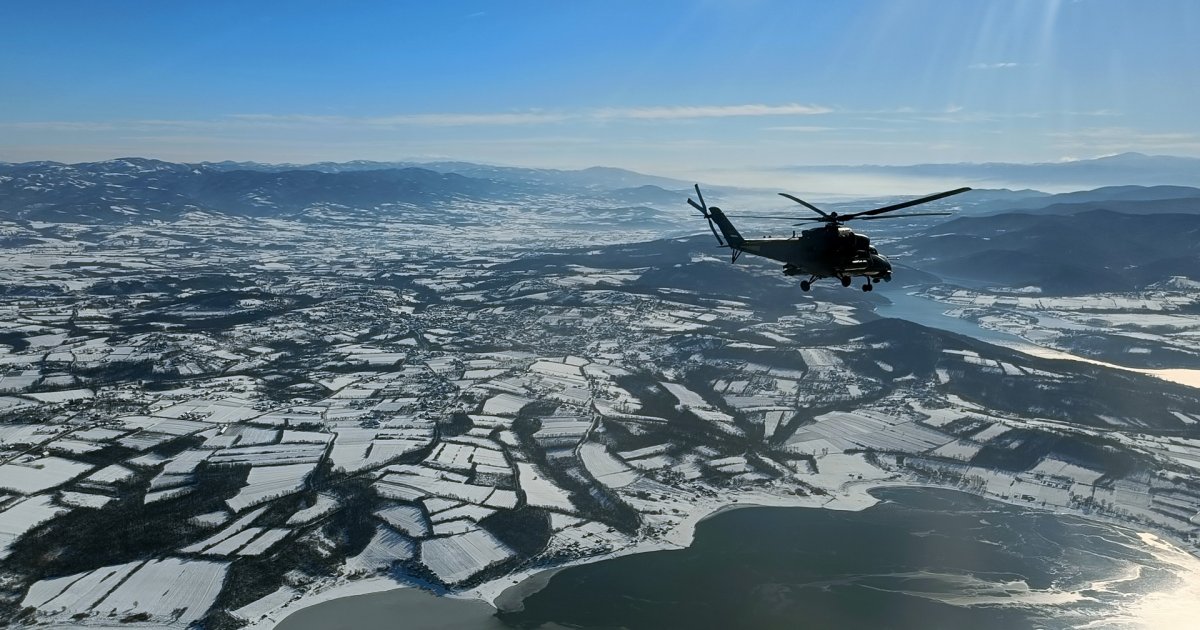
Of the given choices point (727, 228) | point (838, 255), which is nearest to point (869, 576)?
point (727, 228)

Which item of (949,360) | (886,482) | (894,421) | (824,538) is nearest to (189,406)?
(824,538)

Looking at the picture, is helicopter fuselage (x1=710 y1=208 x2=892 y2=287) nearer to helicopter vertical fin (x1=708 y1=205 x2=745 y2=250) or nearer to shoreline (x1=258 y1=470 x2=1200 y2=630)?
helicopter vertical fin (x1=708 y1=205 x2=745 y2=250)

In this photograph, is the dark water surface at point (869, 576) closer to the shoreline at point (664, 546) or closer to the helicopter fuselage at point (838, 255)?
the shoreline at point (664, 546)

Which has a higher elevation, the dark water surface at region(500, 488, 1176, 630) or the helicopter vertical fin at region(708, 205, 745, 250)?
the helicopter vertical fin at region(708, 205, 745, 250)

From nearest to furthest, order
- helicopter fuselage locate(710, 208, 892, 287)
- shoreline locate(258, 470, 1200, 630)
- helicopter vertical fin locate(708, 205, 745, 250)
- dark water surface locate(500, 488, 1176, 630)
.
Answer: helicopter fuselage locate(710, 208, 892, 287) < helicopter vertical fin locate(708, 205, 745, 250) < dark water surface locate(500, 488, 1176, 630) < shoreline locate(258, 470, 1200, 630)

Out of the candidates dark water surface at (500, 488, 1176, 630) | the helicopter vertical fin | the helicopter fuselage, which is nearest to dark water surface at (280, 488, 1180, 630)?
dark water surface at (500, 488, 1176, 630)

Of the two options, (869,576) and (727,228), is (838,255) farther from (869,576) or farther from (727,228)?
(869,576)
